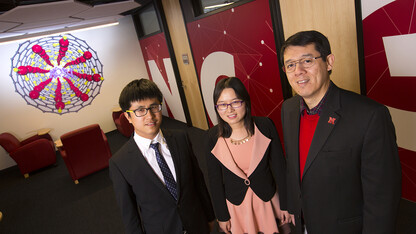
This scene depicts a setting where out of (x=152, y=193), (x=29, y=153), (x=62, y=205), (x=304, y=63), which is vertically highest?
(x=304, y=63)

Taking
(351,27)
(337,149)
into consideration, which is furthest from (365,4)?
(337,149)

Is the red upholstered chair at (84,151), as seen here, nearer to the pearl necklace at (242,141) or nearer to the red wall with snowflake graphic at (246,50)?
the red wall with snowflake graphic at (246,50)

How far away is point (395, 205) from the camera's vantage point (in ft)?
3.63

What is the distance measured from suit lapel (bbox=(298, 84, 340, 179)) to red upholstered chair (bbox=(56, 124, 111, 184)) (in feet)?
13.0

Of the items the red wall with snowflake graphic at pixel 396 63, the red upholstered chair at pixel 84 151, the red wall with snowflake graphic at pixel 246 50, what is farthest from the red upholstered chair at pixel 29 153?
the red wall with snowflake graphic at pixel 396 63

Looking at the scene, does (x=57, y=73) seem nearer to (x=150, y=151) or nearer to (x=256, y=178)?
(x=150, y=151)

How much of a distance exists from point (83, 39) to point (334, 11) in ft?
21.4

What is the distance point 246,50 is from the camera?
345cm

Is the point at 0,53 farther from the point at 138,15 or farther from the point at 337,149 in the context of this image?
the point at 337,149

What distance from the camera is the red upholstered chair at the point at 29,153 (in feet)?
16.6

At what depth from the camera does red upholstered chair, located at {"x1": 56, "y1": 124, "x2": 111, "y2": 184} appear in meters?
4.18

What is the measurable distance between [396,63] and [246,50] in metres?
1.86

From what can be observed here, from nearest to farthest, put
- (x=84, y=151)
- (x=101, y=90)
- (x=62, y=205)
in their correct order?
(x=62, y=205), (x=84, y=151), (x=101, y=90)

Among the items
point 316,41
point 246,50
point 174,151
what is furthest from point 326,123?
point 246,50
